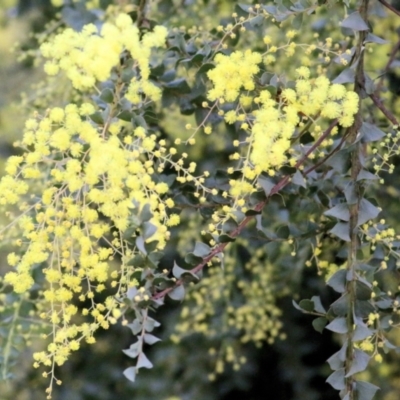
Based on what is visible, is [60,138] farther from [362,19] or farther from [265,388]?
[265,388]

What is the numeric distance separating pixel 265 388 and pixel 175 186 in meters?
0.79

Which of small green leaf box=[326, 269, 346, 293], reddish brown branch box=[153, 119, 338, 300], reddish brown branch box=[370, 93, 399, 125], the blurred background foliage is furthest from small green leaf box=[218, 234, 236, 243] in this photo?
the blurred background foliage

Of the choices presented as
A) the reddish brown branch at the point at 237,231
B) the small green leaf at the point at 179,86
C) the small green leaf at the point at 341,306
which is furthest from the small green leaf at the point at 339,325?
the small green leaf at the point at 179,86

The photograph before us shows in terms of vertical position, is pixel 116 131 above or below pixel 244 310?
above

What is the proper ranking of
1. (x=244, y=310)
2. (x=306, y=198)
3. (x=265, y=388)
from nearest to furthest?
(x=306, y=198), (x=244, y=310), (x=265, y=388)

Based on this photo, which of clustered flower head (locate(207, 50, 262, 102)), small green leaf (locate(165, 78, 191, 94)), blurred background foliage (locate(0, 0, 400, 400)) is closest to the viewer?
clustered flower head (locate(207, 50, 262, 102))

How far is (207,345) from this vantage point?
1.46 meters

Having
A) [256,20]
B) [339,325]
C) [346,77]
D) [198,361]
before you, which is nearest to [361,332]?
[339,325]

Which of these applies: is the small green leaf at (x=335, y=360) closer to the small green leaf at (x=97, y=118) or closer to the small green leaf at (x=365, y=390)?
the small green leaf at (x=365, y=390)

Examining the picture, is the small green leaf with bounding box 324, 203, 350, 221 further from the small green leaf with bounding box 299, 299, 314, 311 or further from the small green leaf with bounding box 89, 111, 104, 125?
the small green leaf with bounding box 89, 111, 104, 125

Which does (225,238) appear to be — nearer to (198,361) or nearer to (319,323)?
(319,323)

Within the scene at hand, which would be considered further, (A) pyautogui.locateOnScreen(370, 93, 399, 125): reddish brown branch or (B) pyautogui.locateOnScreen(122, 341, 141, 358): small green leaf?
(A) pyautogui.locateOnScreen(370, 93, 399, 125): reddish brown branch

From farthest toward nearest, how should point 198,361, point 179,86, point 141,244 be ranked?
point 198,361, point 179,86, point 141,244

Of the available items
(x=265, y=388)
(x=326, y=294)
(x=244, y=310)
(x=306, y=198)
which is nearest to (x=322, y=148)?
(x=306, y=198)
